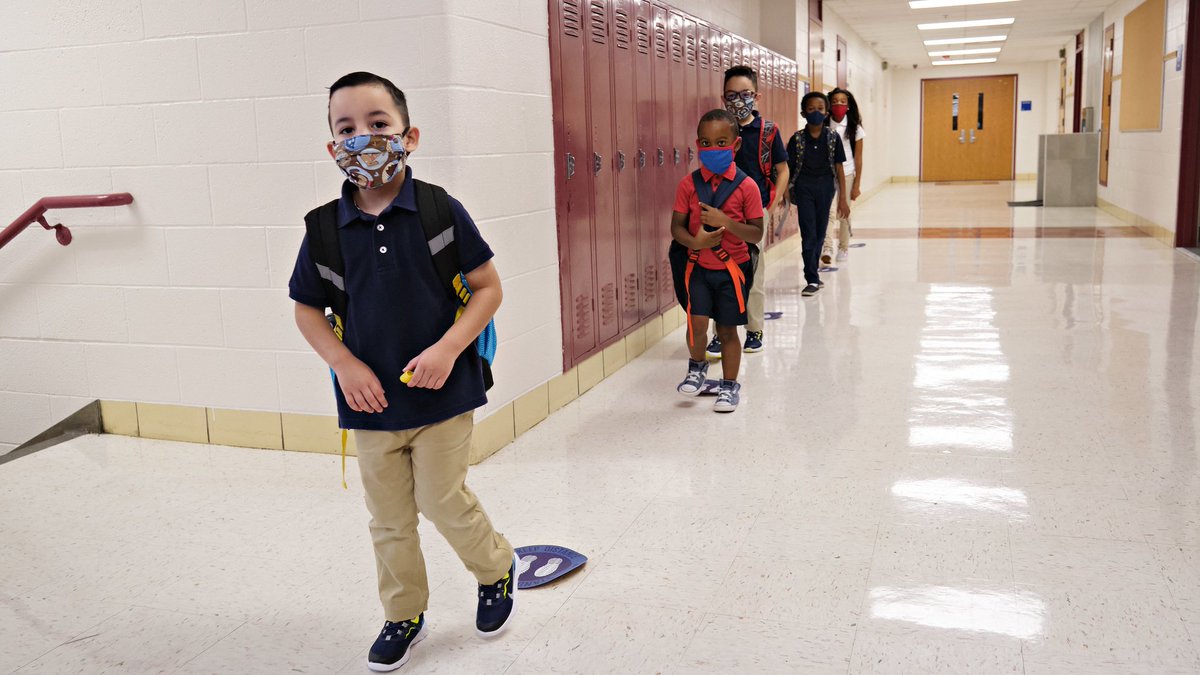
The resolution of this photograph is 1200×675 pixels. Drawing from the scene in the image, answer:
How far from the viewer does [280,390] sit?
11.3 feet

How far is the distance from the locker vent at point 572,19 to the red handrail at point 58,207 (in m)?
1.76

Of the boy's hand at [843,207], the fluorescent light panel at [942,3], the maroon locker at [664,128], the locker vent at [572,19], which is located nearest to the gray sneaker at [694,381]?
the maroon locker at [664,128]

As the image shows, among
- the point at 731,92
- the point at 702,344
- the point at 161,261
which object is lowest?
the point at 702,344

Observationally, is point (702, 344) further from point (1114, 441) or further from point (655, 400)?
point (1114, 441)

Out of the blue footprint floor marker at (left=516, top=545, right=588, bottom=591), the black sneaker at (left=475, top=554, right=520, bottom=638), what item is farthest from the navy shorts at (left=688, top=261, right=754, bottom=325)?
the black sneaker at (left=475, top=554, right=520, bottom=638)

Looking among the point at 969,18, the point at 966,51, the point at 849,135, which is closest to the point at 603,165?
the point at 849,135

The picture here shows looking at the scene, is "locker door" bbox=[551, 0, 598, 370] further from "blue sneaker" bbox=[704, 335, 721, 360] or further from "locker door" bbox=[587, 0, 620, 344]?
"blue sneaker" bbox=[704, 335, 721, 360]

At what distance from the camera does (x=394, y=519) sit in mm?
1959

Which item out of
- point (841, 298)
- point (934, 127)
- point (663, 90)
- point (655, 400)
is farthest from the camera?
point (934, 127)

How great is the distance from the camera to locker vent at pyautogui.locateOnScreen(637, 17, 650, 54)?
4.80m

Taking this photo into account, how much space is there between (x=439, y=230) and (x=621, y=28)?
9.80 ft

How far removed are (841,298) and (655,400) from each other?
285 centimetres

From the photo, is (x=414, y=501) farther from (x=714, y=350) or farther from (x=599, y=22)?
(x=714, y=350)

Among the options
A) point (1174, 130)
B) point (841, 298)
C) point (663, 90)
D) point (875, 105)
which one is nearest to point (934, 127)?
point (875, 105)
